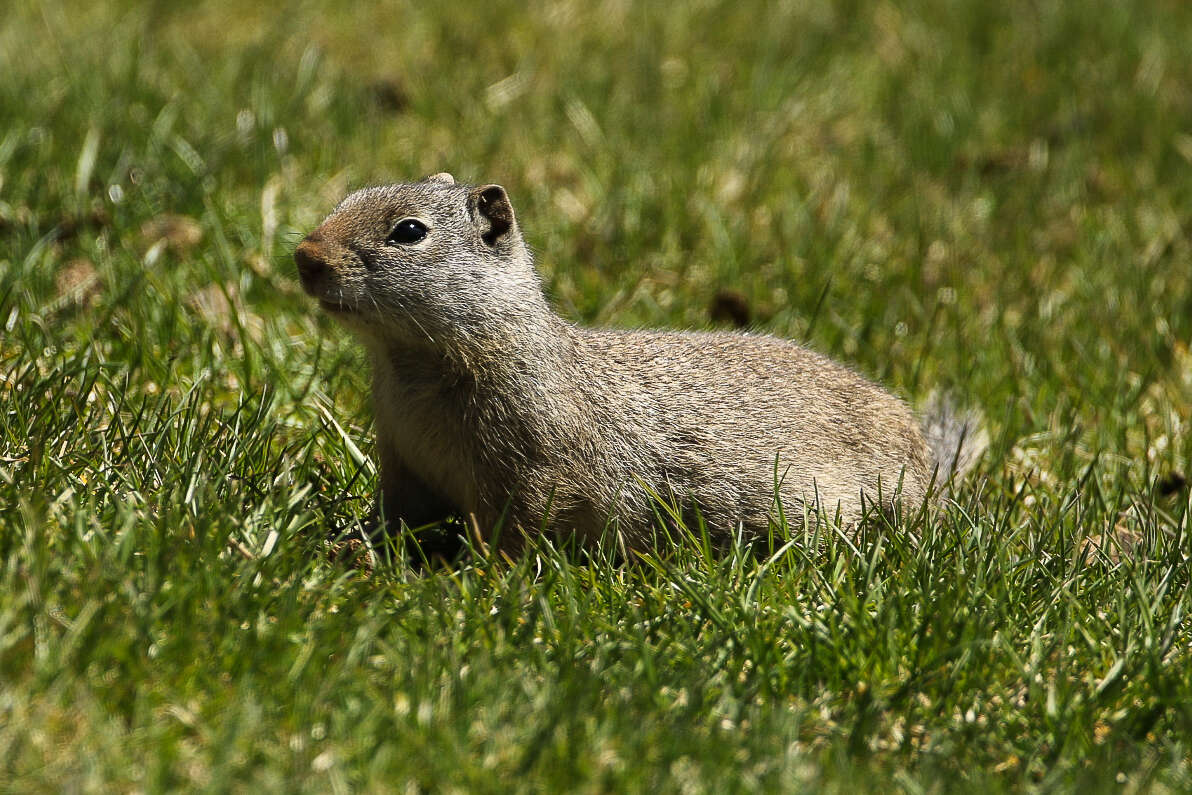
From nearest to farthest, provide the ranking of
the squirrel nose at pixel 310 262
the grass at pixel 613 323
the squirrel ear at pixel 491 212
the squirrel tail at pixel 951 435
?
1. the grass at pixel 613 323
2. the squirrel nose at pixel 310 262
3. the squirrel ear at pixel 491 212
4. the squirrel tail at pixel 951 435

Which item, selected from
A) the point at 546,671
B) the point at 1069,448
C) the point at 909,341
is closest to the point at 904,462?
the point at 1069,448

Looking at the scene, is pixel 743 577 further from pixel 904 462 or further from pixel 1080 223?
pixel 1080 223

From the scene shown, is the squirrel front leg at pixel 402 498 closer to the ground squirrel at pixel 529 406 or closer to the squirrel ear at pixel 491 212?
the ground squirrel at pixel 529 406

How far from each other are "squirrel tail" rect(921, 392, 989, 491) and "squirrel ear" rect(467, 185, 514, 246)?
6.15 feet

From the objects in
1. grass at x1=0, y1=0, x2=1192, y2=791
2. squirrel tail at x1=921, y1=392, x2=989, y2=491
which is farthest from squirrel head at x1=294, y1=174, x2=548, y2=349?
squirrel tail at x1=921, y1=392, x2=989, y2=491

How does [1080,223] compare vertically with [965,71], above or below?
below

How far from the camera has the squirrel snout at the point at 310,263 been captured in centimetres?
398

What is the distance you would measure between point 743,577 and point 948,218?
378 centimetres

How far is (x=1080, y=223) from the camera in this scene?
7117 millimetres

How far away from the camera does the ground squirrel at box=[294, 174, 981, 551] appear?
416 cm

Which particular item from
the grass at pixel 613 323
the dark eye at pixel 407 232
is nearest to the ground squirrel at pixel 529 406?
the dark eye at pixel 407 232

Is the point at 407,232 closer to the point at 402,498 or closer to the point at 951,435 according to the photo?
the point at 402,498

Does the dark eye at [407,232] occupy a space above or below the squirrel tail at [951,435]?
above

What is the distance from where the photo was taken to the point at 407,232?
14.0ft
